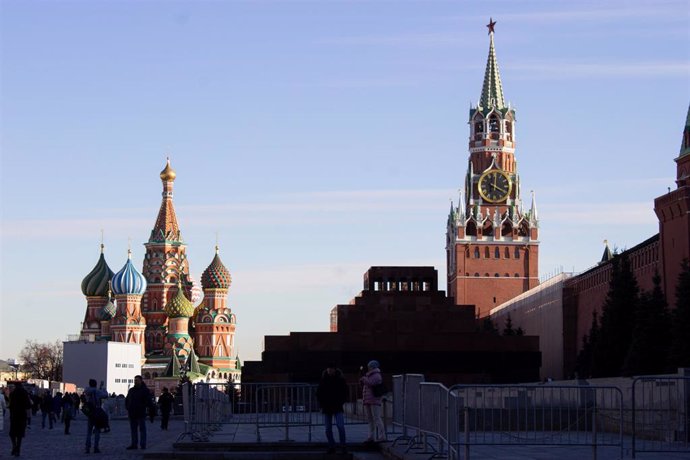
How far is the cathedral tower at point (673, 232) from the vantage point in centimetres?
5356

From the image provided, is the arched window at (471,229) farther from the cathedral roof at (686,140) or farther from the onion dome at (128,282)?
the cathedral roof at (686,140)

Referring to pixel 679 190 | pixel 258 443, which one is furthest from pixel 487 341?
pixel 258 443

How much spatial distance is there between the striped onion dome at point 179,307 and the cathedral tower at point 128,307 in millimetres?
2625

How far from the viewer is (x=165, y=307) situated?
416ft

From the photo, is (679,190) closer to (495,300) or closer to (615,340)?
(615,340)

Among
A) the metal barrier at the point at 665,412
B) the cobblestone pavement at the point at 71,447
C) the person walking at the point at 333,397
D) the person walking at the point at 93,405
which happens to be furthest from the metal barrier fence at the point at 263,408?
the metal barrier at the point at 665,412

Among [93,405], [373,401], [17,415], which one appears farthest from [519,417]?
[17,415]

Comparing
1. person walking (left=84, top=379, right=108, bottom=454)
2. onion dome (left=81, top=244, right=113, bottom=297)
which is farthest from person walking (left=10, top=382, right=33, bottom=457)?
onion dome (left=81, top=244, right=113, bottom=297)

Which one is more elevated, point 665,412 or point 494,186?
point 494,186

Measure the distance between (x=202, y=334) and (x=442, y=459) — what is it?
374 feet

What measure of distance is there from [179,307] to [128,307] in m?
4.43

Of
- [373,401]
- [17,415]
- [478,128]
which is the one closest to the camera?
[373,401]

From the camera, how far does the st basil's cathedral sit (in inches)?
4904

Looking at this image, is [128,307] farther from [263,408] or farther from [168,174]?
[263,408]
